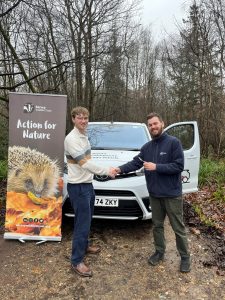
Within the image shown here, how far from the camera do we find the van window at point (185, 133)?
19.1 ft

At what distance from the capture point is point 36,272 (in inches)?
150

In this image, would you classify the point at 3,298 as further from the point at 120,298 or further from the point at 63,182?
the point at 63,182

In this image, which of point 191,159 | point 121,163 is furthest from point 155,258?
point 191,159

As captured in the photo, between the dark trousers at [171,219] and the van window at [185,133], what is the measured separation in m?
2.11

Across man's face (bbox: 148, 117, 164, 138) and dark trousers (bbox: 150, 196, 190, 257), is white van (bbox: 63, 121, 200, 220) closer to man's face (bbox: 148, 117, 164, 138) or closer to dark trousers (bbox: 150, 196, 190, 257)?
dark trousers (bbox: 150, 196, 190, 257)

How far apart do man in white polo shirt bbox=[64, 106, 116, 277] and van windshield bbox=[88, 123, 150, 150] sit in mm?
1772

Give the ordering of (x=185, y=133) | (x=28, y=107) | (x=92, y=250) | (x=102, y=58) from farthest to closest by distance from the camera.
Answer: (x=102, y=58) → (x=185, y=133) → (x=28, y=107) → (x=92, y=250)

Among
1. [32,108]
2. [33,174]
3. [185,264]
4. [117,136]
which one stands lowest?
[185,264]

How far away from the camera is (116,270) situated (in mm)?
3883

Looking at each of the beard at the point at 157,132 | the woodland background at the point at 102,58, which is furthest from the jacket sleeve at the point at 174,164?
the woodland background at the point at 102,58

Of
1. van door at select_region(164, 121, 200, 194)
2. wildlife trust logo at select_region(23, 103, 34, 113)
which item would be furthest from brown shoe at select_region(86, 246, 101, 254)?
wildlife trust logo at select_region(23, 103, 34, 113)

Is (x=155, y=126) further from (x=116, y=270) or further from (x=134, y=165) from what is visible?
(x=116, y=270)

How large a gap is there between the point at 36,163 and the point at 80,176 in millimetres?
1165

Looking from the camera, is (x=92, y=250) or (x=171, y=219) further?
(x=92, y=250)
